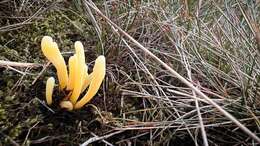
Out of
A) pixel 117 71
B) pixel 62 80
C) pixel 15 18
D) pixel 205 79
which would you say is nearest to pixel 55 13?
pixel 15 18

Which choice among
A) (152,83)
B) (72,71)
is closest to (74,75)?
(72,71)

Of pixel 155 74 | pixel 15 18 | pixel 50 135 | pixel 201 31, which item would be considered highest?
pixel 15 18

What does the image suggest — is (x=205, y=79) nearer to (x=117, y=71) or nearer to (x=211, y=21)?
(x=117, y=71)

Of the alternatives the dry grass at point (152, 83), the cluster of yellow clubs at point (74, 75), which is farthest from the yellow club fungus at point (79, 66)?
the dry grass at point (152, 83)

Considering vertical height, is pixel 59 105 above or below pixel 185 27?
below

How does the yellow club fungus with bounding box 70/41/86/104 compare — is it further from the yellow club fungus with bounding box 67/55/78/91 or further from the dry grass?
the dry grass

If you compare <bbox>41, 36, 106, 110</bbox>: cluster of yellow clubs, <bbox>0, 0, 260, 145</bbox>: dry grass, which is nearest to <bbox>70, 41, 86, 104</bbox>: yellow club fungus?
<bbox>41, 36, 106, 110</bbox>: cluster of yellow clubs

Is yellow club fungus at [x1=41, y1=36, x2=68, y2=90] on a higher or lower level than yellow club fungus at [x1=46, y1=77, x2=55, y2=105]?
higher
